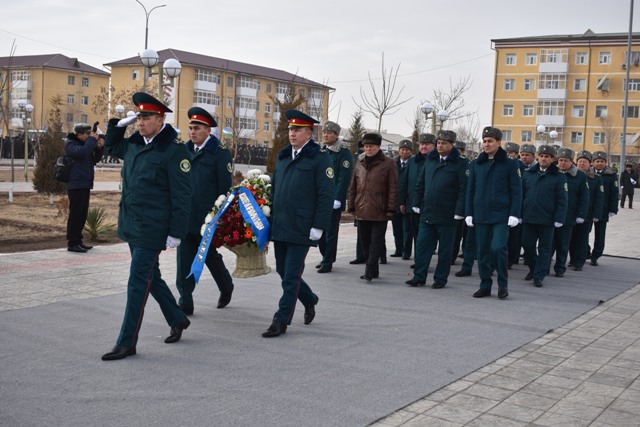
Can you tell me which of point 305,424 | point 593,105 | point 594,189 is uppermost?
point 593,105

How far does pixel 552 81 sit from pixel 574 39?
4699mm

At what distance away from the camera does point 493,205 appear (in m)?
9.59

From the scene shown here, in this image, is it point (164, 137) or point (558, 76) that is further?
point (558, 76)

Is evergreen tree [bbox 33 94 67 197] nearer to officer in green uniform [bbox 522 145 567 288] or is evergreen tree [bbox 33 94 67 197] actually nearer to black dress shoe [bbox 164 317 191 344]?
officer in green uniform [bbox 522 145 567 288]

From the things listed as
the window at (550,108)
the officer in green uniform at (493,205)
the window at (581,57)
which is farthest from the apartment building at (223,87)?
the officer in green uniform at (493,205)

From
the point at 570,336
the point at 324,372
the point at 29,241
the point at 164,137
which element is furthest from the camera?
the point at 29,241

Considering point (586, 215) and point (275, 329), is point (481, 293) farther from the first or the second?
point (586, 215)

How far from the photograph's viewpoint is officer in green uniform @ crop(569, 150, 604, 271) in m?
13.1

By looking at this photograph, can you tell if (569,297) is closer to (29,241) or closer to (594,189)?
(594,189)

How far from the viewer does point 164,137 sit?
20.7 ft

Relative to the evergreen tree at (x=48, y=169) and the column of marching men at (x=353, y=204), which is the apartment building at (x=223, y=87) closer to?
the evergreen tree at (x=48, y=169)

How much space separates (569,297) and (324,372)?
17.3 feet

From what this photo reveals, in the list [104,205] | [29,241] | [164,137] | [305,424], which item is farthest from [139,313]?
[104,205]

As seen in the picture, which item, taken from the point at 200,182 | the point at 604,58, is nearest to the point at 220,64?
the point at 604,58
